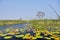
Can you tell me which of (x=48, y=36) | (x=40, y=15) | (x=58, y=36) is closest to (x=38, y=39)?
(x=48, y=36)

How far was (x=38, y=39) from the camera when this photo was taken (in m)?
2.43

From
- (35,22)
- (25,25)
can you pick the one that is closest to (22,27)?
(25,25)

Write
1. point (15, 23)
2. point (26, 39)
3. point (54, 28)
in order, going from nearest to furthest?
point (26, 39), point (54, 28), point (15, 23)

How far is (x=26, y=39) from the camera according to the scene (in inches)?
95.0

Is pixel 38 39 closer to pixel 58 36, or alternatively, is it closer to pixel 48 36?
pixel 48 36

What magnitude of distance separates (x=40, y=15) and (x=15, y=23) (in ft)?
1.58

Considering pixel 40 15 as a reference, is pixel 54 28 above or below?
below

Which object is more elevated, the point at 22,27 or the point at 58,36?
the point at 22,27

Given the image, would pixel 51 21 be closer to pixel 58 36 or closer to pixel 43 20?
pixel 43 20

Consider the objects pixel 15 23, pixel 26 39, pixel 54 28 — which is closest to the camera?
pixel 26 39

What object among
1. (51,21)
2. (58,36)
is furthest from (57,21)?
(58,36)

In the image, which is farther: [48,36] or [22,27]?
[22,27]

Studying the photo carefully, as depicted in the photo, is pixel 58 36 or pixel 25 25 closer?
pixel 58 36

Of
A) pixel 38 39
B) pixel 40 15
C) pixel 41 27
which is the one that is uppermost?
pixel 40 15
